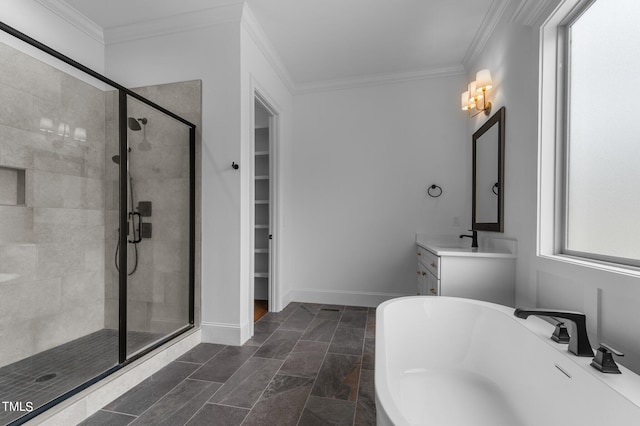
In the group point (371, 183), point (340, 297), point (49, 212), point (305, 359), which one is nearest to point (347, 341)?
point (305, 359)

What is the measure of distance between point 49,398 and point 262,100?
2.58 metres

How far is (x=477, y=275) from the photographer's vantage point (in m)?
2.07

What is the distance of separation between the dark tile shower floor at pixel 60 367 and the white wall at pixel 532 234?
2.62 metres

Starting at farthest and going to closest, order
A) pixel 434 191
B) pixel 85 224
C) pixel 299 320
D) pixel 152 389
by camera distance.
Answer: pixel 434 191
pixel 299 320
pixel 85 224
pixel 152 389

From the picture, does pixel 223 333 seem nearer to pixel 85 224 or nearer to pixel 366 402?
pixel 366 402

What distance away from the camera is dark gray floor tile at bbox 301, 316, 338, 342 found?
2445 millimetres

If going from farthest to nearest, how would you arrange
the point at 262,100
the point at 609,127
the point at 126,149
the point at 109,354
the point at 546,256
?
the point at 262,100 → the point at 126,149 → the point at 109,354 → the point at 546,256 → the point at 609,127

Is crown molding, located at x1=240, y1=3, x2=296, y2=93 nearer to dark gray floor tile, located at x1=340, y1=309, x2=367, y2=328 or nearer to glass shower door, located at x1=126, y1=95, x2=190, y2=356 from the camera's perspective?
glass shower door, located at x1=126, y1=95, x2=190, y2=356

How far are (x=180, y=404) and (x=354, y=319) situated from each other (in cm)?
178

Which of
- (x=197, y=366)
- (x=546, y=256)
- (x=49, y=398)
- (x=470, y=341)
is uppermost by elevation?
(x=546, y=256)

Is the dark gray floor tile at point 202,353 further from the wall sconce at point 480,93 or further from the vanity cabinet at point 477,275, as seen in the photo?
the wall sconce at point 480,93

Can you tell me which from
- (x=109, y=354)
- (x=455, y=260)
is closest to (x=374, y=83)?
(x=455, y=260)

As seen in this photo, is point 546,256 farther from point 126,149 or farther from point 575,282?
point 126,149

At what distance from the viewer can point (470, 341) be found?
1695 millimetres
